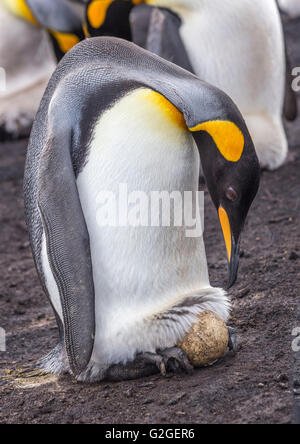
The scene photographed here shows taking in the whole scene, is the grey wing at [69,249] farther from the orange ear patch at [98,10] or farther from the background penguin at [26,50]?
the background penguin at [26,50]

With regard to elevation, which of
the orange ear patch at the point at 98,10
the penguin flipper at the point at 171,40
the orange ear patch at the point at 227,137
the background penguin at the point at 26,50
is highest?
the orange ear patch at the point at 227,137

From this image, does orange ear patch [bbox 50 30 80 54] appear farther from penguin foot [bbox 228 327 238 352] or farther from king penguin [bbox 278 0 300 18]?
penguin foot [bbox 228 327 238 352]

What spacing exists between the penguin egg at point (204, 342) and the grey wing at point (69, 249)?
0.97ft

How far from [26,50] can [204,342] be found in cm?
439

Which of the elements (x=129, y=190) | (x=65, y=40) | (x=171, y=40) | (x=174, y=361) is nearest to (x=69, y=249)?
(x=129, y=190)

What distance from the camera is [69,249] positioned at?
2312mm

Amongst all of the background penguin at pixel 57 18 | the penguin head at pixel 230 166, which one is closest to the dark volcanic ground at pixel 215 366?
the penguin head at pixel 230 166

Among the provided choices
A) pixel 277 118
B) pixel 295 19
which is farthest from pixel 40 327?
pixel 295 19

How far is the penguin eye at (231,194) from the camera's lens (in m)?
2.26

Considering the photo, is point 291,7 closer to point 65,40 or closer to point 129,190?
point 65,40

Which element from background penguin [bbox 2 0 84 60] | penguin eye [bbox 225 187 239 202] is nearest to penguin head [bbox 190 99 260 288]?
penguin eye [bbox 225 187 239 202]

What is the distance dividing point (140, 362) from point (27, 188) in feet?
2.34

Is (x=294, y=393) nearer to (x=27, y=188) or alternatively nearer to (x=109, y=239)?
(x=109, y=239)
